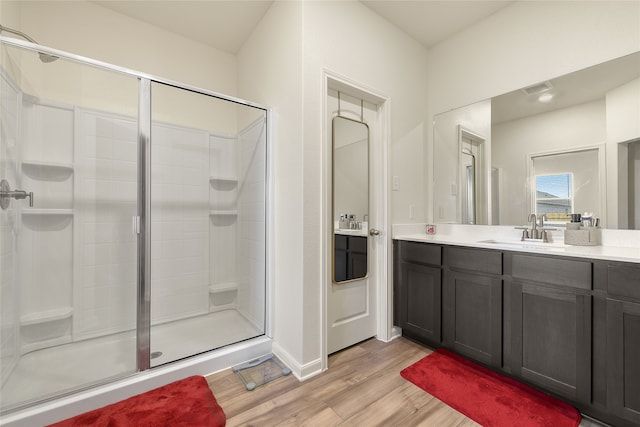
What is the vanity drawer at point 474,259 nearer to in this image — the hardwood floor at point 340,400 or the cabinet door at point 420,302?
the cabinet door at point 420,302

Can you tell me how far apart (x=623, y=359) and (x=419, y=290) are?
3.65 ft

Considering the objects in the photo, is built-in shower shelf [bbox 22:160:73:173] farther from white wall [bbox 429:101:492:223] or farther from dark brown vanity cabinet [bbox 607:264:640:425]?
dark brown vanity cabinet [bbox 607:264:640:425]

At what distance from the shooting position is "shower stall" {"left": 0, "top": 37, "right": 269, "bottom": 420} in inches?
60.3

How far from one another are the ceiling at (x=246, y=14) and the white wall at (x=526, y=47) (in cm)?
15

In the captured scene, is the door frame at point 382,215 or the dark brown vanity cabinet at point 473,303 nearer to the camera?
the dark brown vanity cabinet at point 473,303

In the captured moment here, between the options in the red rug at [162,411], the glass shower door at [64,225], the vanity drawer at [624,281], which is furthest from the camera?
the glass shower door at [64,225]

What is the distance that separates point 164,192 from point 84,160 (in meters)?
0.51

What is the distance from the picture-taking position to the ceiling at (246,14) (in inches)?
84.7

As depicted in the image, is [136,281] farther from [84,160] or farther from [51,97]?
[51,97]

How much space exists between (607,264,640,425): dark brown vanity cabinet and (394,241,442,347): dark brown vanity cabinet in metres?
0.90

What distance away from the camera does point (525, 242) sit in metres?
1.99

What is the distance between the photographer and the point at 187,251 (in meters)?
2.32

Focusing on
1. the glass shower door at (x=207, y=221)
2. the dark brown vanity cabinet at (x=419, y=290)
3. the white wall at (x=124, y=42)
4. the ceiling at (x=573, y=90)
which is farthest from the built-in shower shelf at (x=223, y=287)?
the ceiling at (x=573, y=90)

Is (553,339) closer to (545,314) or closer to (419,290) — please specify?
(545,314)
